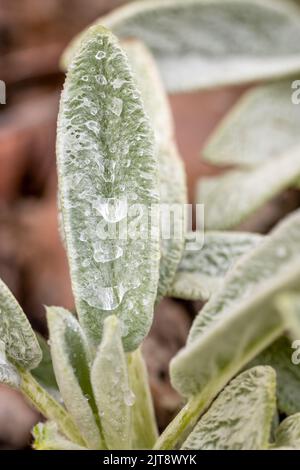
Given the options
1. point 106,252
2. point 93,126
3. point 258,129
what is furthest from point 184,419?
point 258,129

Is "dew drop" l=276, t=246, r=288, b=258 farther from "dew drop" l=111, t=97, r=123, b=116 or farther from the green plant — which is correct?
"dew drop" l=111, t=97, r=123, b=116

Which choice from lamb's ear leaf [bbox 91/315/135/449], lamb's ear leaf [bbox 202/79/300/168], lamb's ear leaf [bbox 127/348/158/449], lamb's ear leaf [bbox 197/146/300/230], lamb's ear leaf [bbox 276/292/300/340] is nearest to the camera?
lamb's ear leaf [bbox 276/292/300/340]

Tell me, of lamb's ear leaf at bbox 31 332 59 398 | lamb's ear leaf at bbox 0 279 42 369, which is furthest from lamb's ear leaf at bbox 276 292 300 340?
lamb's ear leaf at bbox 31 332 59 398

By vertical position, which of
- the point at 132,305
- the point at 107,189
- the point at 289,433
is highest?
the point at 107,189

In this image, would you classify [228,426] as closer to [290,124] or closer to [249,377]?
[249,377]

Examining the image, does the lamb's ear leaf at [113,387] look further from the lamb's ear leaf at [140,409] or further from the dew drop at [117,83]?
the dew drop at [117,83]

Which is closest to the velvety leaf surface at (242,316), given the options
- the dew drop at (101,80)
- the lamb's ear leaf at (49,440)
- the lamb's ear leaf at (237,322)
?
the lamb's ear leaf at (237,322)

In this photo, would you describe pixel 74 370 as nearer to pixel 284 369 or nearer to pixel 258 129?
pixel 284 369
